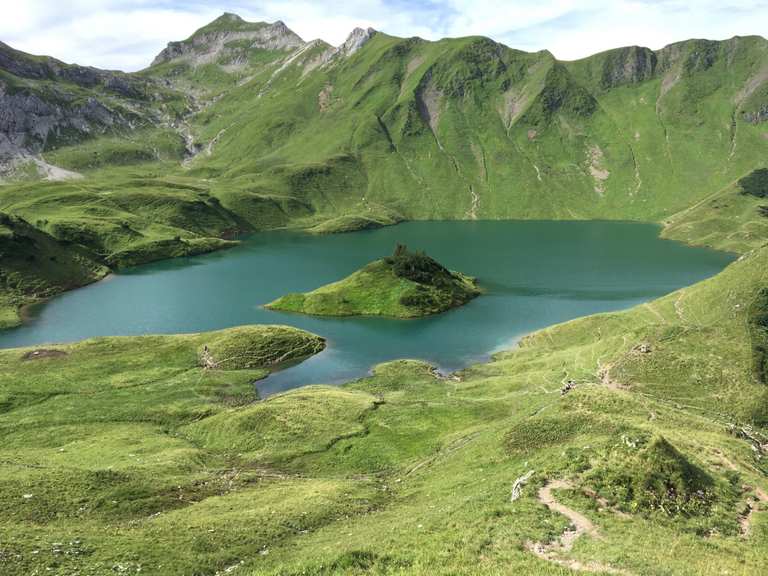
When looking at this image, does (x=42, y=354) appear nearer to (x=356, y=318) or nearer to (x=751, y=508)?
(x=356, y=318)

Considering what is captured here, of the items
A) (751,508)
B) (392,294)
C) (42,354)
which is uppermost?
(751,508)

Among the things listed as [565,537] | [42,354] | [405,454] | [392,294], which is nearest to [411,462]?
[405,454]

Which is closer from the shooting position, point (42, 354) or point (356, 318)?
point (42, 354)

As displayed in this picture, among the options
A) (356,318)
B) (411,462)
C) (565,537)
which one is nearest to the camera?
(565,537)

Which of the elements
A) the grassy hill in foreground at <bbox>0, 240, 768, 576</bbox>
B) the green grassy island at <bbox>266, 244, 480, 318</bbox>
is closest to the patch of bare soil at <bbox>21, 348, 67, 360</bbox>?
the grassy hill in foreground at <bbox>0, 240, 768, 576</bbox>

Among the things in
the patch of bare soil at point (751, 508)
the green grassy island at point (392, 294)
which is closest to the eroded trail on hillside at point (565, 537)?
the patch of bare soil at point (751, 508)

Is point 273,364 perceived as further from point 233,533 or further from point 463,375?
point 233,533

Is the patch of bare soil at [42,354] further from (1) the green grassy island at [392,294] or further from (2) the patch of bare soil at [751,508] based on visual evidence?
(2) the patch of bare soil at [751,508]

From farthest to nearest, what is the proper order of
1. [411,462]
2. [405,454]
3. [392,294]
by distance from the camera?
[392,294] → [405,454] → [411,462]
